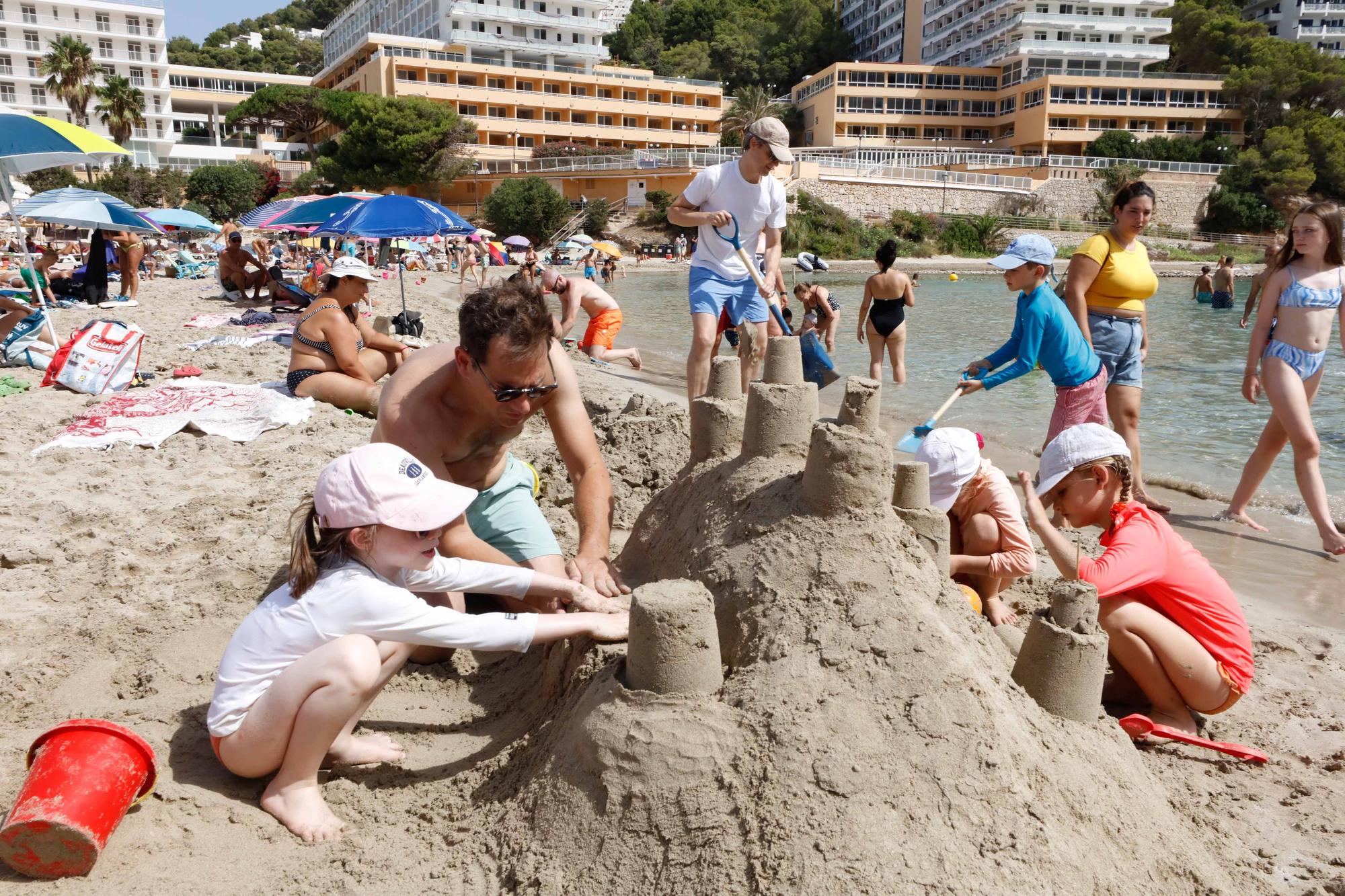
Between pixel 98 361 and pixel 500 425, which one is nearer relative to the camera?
pixel 500 425

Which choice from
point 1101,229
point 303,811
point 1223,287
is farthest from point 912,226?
point 303,811

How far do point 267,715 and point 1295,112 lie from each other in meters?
63.1

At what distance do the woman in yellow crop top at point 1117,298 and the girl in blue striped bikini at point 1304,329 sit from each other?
1.94 feet

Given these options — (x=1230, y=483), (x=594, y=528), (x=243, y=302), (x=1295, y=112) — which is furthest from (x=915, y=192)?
(x=594, y=528)

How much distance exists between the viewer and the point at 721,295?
5730 millimetres

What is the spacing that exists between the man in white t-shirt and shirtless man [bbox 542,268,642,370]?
2940 millimetres

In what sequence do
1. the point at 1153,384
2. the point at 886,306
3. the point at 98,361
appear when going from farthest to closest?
the point at 1153,384
the point at 886,306
the point at 98,361

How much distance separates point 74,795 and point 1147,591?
119 inches

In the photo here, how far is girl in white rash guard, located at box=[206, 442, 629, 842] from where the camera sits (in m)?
2.38

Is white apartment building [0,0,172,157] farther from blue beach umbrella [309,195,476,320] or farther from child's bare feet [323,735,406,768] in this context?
child's bare feet [323,735,406,768]

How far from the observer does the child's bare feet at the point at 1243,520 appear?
Answer: 18.6ft

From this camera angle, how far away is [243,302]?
14766 mm

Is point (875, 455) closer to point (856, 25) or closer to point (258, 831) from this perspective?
point (258, 831)

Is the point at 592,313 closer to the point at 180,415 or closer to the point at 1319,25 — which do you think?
the point at 180,415
